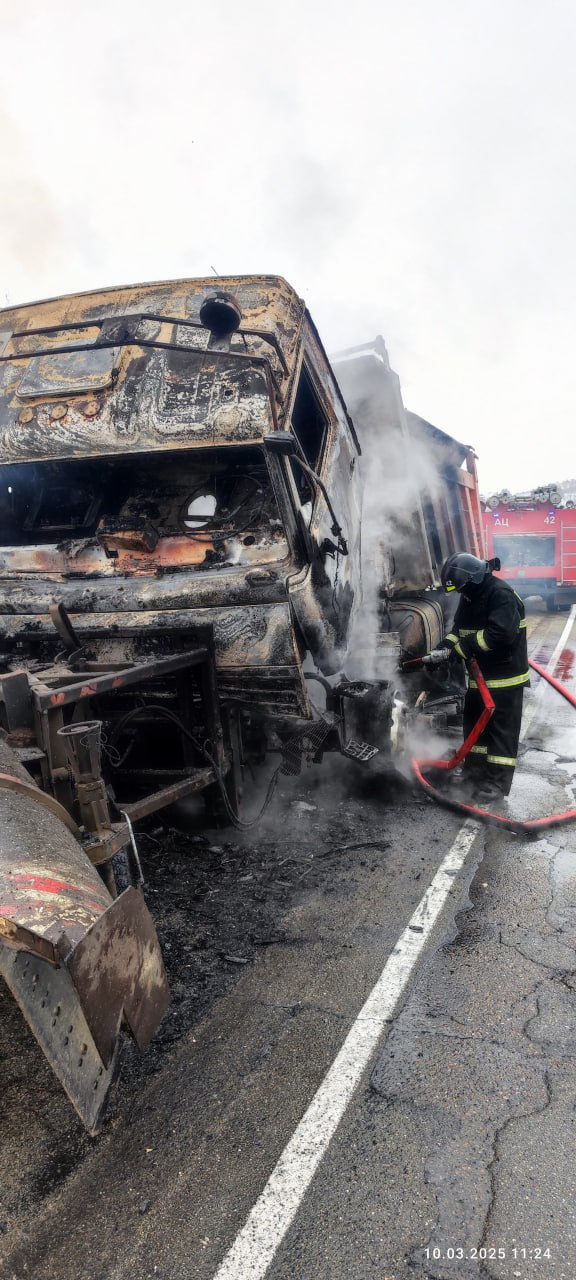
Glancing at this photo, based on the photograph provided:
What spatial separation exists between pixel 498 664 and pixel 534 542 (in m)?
11.2

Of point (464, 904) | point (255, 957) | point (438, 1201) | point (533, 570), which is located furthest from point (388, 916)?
point (533, 570)

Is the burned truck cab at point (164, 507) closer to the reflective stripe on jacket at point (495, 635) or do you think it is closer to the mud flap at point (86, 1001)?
the reflective stripe on jacket at point (495, 635)

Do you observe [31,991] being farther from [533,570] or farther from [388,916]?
[533,570]

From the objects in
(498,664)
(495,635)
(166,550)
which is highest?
(166,550)

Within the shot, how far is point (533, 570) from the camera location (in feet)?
49.7

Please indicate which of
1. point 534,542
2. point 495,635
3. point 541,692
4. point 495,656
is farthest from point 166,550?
point 534,542

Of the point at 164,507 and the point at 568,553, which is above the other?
the point at 164,507

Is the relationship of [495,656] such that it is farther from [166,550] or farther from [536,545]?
[536,545]

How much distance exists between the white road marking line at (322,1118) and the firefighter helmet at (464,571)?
223cm

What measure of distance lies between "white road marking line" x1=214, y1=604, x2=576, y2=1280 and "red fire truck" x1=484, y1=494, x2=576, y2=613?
12.6 m

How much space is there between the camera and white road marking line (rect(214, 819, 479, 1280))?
173 cm

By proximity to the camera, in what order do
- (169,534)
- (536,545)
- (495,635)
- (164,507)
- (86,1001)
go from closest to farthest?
(86,1001)
(169,534)
(164,507)
(495,635)
(536,545)

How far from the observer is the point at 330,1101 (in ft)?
7.21

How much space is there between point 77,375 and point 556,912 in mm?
3783
